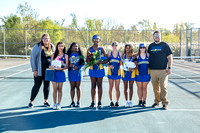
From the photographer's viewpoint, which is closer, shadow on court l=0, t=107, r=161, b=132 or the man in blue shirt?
shadow on court l=0, t=107, r=161, b=132

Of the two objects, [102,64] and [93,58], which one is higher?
[93,58]

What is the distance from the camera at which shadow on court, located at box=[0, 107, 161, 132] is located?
5.17 m

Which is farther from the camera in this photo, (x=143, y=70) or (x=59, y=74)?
(x=143, y=70)

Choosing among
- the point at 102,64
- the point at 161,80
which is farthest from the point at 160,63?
the point at 102,64

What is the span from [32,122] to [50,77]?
140 centimetres

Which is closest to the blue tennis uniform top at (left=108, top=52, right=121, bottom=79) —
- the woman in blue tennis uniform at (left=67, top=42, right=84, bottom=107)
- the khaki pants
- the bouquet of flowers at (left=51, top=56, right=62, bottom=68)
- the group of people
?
the group of people

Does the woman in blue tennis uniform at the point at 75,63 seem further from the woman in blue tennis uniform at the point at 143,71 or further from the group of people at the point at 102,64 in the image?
the woman in blue tennis uniform at the point at 143,71

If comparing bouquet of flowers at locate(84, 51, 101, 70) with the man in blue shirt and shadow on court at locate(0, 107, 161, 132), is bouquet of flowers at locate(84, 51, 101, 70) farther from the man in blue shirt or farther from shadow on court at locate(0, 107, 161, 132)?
the man in blue shirt

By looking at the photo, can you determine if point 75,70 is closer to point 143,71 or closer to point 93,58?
point 93,58

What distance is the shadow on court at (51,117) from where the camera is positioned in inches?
204

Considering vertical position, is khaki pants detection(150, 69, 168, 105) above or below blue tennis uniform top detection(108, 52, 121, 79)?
below

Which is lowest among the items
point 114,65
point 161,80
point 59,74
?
point 161,80

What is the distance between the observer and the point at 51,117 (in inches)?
225

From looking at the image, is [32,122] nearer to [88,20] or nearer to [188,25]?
[88,20]
